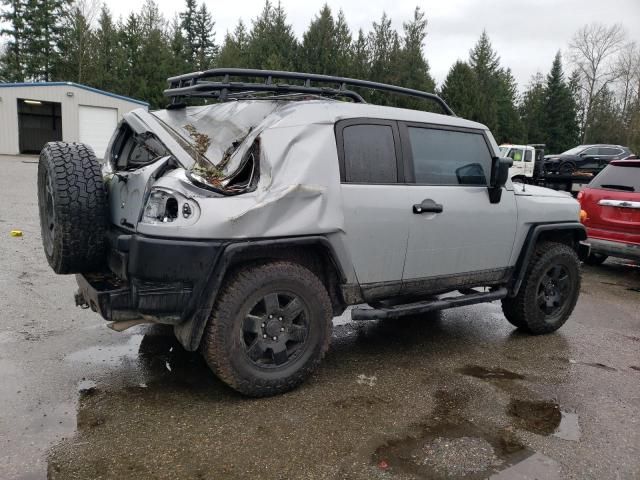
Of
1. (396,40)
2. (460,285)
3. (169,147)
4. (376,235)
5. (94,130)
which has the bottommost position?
(460,285)

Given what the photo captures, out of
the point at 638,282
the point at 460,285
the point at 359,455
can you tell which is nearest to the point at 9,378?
the point at 359,455

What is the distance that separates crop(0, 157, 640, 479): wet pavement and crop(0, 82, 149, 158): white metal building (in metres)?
24.6

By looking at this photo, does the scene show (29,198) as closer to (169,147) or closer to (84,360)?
(84,360)

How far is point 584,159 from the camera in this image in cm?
2289

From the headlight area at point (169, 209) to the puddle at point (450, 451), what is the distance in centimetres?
165

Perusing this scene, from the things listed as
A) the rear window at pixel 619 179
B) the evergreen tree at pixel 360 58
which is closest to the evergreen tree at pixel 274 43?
the evergreen tree at pixel 360 58

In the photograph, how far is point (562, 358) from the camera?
4520mm

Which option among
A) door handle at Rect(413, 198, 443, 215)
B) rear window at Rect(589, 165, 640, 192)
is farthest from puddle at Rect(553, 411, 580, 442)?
rear window at Rect(589, 165, 640, 192)

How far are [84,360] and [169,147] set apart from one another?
5.81 ft

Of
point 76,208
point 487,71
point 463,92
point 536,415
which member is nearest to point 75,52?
point 463,92

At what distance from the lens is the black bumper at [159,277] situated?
3.02m

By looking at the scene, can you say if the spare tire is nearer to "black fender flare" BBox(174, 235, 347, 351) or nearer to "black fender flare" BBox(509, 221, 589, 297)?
"black fender flare" BBox(174, 235, 347, 351)

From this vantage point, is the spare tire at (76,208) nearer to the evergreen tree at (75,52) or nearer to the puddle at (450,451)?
the puddle at (450,451)

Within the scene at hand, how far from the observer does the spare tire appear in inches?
129
